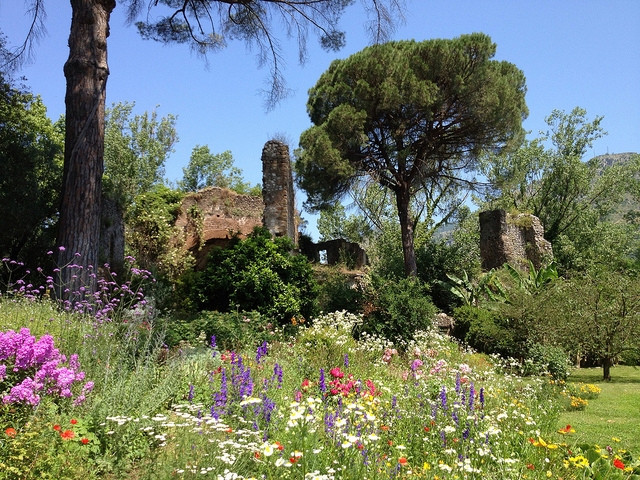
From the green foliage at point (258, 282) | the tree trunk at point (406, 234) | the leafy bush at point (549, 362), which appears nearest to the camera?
the leafy bush at point (549, 362)

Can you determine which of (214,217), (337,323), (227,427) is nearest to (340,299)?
(337,323)

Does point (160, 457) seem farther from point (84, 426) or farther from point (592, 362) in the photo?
point (592, 362)

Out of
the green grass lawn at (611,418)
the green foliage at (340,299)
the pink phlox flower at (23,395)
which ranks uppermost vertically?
the green foliage at (340,299)

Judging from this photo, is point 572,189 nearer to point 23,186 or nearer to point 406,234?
point 406,234

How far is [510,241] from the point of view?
20.2 m

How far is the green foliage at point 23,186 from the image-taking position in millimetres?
12414

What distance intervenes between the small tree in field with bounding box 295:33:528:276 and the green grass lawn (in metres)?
8.44

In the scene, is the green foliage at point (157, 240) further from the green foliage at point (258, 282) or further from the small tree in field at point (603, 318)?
the small tree in field at point (603, 318)

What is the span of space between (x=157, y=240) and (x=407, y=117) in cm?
928

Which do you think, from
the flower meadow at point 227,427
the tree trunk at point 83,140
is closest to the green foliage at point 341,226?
the tree trunk at point 83,140

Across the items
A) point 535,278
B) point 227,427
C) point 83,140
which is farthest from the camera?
point 535,278

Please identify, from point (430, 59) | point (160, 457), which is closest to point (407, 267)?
point (430, 59)

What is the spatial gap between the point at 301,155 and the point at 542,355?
34.0ft

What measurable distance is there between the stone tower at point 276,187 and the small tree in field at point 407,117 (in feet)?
8.18
